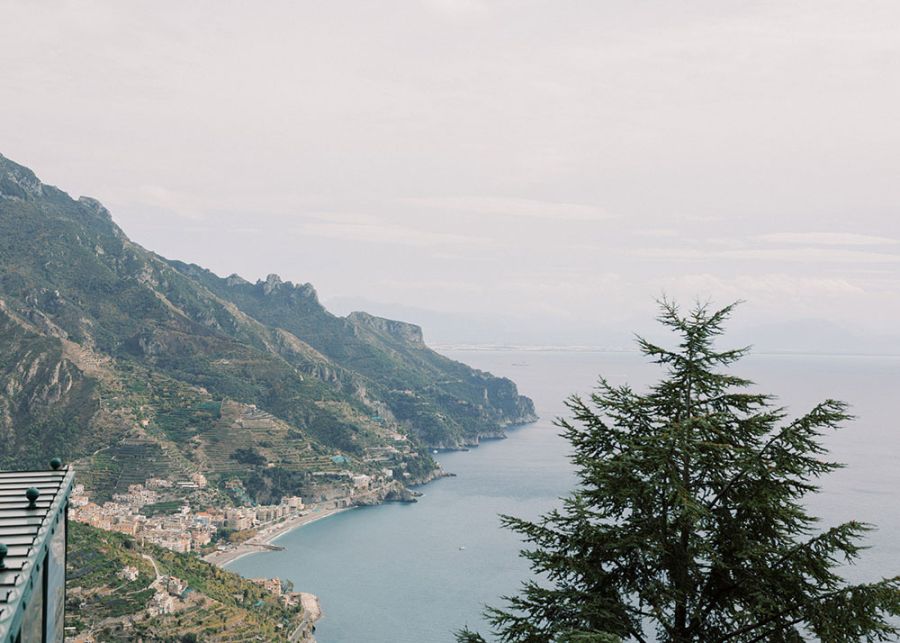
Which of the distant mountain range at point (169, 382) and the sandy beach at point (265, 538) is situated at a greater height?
the distant mountain range at point (169, 382)


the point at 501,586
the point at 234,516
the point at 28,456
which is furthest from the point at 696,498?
the point at 28,456

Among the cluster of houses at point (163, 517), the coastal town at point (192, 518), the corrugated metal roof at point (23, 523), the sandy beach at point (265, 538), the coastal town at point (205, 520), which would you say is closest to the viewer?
the corrugated metal roof at point (23, 523)

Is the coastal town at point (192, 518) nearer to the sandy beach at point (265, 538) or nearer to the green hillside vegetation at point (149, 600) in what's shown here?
the sandy beach at point (265, 538)

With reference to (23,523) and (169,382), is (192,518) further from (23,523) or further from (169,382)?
(23,523)

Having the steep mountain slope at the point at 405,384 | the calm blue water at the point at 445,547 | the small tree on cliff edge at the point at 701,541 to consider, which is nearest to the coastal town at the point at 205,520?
the calm blue water at the point at 445,547

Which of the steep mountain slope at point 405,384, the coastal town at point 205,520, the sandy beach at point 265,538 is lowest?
the sandy beach at point 265,538

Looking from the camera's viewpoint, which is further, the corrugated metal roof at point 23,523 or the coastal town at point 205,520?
the coastal town at point 205,520

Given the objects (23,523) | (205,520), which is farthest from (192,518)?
(23,523)

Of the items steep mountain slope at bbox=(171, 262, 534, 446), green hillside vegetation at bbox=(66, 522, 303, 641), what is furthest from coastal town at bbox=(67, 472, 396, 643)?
steep mountain slope at bbox=(171, 262, 534, 446)
